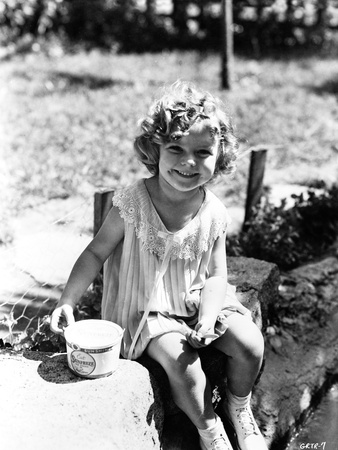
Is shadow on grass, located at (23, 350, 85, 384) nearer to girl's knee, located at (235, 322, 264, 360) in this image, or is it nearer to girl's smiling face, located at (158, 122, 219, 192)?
girl's knee, located at (235, 322, 264, 360)

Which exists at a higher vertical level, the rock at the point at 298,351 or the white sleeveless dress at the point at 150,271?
the white sleeveless dress at the point at 150,271

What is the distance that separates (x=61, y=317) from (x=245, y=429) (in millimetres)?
845

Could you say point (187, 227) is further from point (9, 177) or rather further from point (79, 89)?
point (79, 89)

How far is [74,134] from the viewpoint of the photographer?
20.1 feet

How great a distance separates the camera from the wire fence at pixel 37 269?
3.30 metres

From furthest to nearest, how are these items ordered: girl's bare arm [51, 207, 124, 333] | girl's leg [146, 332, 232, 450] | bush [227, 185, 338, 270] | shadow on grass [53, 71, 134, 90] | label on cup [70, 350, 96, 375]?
1. shadow on grass [53, 71, 134, 90]
2. bush [227, 185, 338, 270]
3. girl's bare arm [51, 207, 124, 333]
4. girl's leg [146, 332, 232, 450]
5. label on cup [70, 350, 96, 375]

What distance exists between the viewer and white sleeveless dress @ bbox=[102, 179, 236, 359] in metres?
2.51

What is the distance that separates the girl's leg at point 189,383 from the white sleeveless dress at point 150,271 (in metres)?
0.08

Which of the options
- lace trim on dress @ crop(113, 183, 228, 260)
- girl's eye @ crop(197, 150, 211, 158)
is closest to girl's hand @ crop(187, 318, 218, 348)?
lace trim on dress @ crop(113, 183, 228, 260)

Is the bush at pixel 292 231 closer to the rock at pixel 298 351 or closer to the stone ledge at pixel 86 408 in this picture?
the rock at pixel 298 351

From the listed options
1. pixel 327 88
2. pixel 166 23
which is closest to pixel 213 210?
pixel 327 88

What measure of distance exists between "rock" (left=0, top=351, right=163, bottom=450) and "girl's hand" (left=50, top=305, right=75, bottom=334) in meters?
0.13

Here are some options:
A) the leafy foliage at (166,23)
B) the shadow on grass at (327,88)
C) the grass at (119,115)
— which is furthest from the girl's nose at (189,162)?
the leafy foliage at (166,23)

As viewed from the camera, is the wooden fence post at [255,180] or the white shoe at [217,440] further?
the wooden fence post at [255,180]
